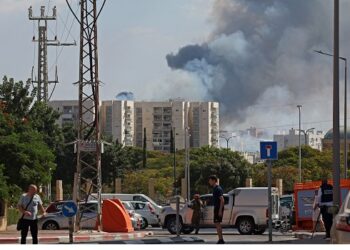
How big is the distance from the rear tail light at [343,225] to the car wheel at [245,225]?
2325cm

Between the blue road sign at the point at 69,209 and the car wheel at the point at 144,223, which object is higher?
the blue road sign at the point at 69,209

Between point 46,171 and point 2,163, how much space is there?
3.16 meters

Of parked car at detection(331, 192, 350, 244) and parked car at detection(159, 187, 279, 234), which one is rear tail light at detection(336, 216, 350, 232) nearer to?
parked car at detection(331, 192, 350, 244)

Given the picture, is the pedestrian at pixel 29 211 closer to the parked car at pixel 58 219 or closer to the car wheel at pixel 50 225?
the parked car at pixel 58 219

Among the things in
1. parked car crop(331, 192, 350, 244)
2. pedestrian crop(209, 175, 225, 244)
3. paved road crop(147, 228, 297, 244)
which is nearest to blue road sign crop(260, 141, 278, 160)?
pedestrian crop(209, 175, 225, 244)

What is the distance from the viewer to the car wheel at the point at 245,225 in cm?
3797

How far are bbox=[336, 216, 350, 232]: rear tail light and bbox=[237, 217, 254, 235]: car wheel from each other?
23247 millimetres

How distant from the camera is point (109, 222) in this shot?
3772 centimetres

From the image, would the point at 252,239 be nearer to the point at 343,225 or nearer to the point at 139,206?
the point at 343,225

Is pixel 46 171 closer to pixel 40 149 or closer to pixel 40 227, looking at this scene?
pixel 40 149

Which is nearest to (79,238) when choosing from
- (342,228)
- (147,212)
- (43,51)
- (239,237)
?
(239,237)

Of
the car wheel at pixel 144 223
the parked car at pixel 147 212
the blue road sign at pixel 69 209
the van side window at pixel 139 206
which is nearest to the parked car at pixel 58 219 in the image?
the car wheel at pixel 144 223

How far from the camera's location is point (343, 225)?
14.5m

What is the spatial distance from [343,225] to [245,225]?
2375 centimetres
